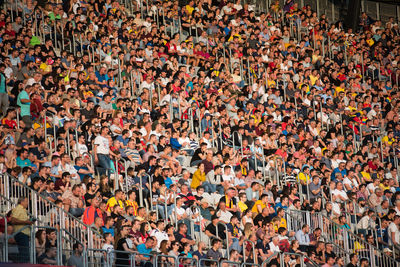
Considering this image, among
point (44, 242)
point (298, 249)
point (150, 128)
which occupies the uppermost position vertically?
point (150, 128)

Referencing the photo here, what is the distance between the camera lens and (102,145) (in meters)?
15.5

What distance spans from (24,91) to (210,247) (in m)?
4.72

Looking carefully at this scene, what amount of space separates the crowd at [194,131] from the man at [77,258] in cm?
2

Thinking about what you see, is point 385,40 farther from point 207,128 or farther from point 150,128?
point 150,128

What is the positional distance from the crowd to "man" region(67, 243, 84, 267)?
20 mm

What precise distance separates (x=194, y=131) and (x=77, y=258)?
6.77m

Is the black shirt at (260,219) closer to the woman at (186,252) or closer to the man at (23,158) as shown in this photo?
the woman at (186,252)

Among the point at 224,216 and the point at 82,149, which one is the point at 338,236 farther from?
the point at 82,149

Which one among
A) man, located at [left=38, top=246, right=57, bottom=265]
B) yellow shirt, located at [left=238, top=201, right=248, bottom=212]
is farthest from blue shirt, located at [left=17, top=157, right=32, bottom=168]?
yellow shirt, located at [left=238, top=201, right=248, bottom=212]

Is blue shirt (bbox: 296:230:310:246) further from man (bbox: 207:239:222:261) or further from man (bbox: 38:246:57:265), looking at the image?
man (bbox: 38:246:57:265)

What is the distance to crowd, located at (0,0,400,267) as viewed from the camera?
14281 millimetres

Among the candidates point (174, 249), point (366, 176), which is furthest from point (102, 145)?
point (366, 176)

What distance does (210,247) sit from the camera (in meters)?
14.8

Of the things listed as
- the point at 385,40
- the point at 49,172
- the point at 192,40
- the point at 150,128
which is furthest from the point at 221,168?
the point at 385,40
